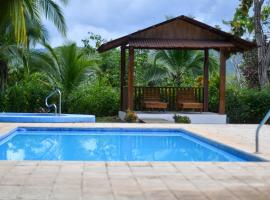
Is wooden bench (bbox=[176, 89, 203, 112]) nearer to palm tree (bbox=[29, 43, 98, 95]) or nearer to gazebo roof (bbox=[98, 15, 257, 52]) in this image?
gazebo roof (bbox=[98, 15, 257, 52])

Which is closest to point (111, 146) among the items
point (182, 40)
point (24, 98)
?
point (182, 40)

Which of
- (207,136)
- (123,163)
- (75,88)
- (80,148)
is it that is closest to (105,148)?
(80,148)

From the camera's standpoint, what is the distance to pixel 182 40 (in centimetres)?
1675

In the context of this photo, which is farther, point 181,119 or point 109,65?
point 109,65

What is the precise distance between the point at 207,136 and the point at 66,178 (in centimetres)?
568

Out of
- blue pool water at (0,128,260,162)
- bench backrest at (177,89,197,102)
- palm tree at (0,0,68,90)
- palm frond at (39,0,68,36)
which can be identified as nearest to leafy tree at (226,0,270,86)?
bench backrest at (177,89,197,102)

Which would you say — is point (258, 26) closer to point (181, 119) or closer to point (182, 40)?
point (182, 40)

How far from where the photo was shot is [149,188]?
5238mm

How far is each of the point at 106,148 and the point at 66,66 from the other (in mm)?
9938

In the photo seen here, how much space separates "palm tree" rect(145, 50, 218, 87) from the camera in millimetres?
21203

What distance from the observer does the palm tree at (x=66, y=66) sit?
19.8 m

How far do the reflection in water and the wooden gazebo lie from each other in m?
4.23

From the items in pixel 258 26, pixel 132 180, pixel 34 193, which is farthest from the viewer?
pixel 258 26

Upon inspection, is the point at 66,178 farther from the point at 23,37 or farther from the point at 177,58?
the point at 177,58
